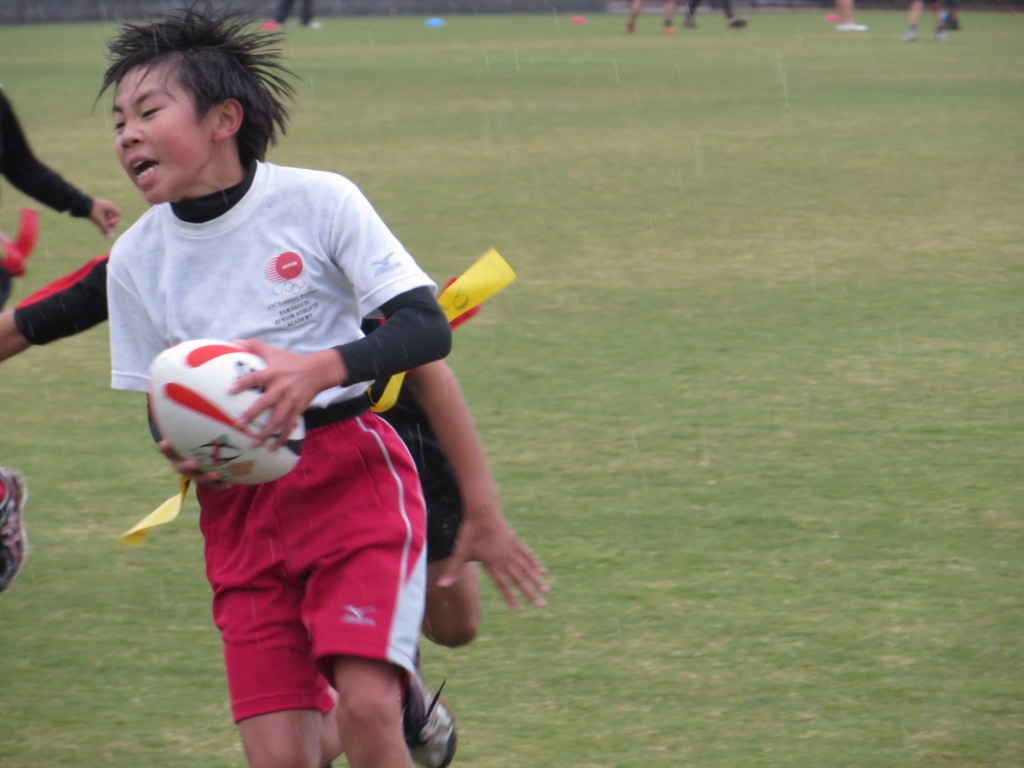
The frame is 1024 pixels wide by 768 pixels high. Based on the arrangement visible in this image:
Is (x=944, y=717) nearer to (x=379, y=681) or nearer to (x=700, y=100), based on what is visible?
(x=379, y=681)

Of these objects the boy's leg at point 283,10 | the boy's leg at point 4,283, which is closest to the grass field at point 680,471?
the boy's leg at point 4,283

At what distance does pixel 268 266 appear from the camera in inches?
125

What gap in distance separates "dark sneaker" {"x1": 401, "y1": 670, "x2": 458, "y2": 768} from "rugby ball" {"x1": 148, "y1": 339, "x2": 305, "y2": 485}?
30.7 inches

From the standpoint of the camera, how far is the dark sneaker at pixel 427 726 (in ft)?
12.0

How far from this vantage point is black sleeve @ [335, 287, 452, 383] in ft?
9.74

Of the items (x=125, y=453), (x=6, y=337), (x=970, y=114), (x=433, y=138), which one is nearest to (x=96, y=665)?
(x=6, y=337)

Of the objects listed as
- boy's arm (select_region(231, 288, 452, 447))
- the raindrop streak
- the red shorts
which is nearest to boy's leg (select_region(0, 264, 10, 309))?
the red shorts

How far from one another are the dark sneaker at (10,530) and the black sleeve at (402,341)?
6.55ft

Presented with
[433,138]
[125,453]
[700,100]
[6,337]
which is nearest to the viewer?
[6,337]

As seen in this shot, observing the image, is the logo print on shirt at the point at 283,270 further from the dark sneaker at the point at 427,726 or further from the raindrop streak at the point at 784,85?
the raindrop streak at the point at 784,85

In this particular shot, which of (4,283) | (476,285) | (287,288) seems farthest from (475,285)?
(4,283)

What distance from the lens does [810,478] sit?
5828 millimetres

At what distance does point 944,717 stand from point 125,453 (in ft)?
11.8

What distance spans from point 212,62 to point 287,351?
26.3 inches
